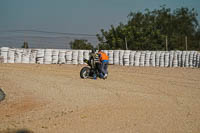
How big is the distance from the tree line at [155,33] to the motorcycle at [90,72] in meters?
9.88

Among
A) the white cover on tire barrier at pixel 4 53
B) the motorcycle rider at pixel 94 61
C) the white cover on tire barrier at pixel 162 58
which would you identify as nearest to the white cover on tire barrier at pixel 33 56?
the white cover on tire barrier at pixel 4 53

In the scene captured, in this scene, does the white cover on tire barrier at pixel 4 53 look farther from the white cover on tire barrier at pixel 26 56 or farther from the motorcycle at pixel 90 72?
the motorcycle at pixel 90 72

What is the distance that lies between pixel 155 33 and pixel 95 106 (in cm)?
3120

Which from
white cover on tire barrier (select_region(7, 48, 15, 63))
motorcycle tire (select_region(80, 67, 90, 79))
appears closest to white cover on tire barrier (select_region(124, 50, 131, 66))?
motorcycle tire (select_region(80, 67, 90, 79))

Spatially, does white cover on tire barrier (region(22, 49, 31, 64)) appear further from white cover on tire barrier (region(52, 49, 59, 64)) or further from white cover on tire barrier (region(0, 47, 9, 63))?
white cover on tire barrier (region(52, 49, 59, 64))

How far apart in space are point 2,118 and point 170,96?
560 centimetres

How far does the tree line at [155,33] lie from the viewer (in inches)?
1460

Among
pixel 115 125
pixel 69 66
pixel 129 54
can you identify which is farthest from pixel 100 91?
pixel 129 54

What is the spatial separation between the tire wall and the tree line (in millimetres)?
2671

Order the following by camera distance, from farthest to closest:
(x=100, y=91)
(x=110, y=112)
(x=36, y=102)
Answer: (x=100, y=91), (x=36, y=102), (x=110, y=112)

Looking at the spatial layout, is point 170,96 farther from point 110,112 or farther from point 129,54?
point 129,54

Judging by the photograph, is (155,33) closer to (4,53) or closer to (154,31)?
(154,31)

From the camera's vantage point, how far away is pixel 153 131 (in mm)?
5980

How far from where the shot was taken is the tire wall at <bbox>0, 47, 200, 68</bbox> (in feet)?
57.5
